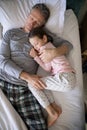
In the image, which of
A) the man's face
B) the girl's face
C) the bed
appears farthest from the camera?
the man's face

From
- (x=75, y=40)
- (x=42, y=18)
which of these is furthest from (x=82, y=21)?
(x=42, y=18)

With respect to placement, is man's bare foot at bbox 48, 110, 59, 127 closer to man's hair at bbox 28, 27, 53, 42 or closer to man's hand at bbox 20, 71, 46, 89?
man's hand at bbox 20, 71, 46, 89

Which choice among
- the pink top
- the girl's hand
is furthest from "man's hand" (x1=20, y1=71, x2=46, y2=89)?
the pink top

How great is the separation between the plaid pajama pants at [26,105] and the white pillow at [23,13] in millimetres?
458

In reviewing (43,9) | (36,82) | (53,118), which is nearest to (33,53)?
(36,82)

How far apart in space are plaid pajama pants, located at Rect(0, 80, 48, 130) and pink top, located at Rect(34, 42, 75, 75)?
0.64ft

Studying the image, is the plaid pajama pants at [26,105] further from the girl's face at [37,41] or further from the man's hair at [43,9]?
the man's hair at [43,9]

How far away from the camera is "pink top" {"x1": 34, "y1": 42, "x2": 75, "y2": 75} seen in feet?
4.31

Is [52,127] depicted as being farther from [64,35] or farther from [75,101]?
[64,35]

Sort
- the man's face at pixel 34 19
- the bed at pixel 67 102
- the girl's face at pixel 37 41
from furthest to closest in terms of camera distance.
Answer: the man's face at pixel 34 19
the girl's face at pixel 37 41
the bed at pixel 67 102

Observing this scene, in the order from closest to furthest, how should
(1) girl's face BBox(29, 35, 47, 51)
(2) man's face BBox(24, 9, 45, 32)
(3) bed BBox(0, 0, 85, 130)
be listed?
(3) bed BBox(0, 0, 85, 130) < (1) girl's face BBox(29, 35, 47, 51) < (2) man's face BBox(24, 9, 45, 32)

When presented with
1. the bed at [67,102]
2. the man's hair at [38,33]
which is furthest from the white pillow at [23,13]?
the man's hair at [38,33]

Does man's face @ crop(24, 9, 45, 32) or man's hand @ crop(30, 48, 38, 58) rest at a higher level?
man's face @ crop(24, 9, 45, 32)

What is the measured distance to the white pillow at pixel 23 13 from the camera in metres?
1.54
